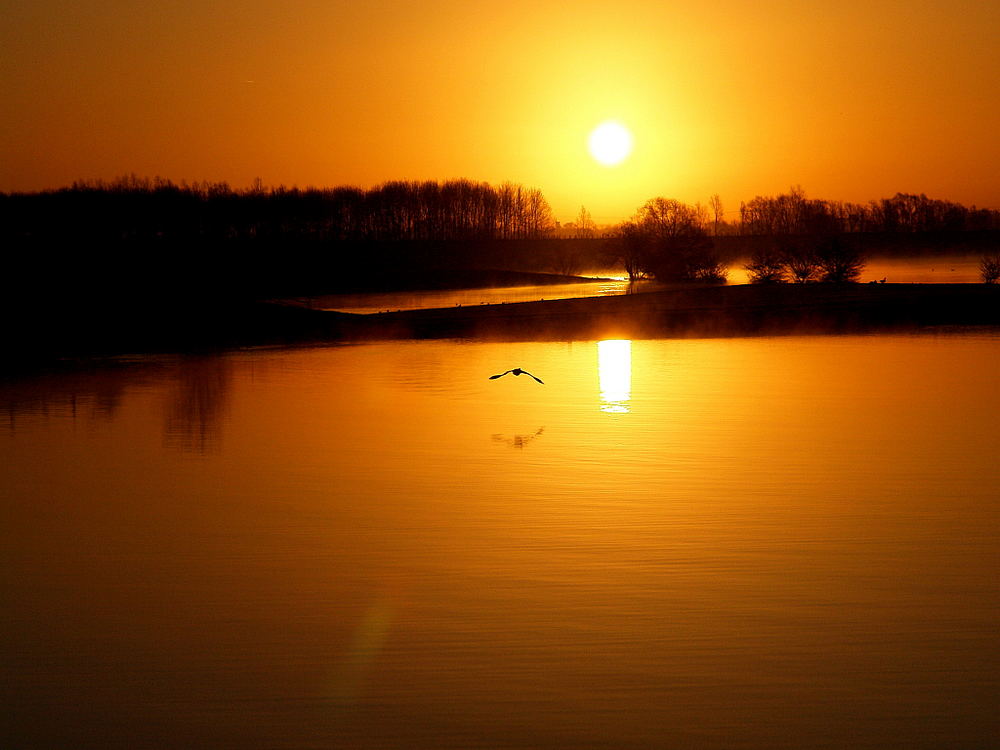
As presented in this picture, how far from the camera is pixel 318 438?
16953 mm

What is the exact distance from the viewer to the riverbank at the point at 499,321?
36.1m

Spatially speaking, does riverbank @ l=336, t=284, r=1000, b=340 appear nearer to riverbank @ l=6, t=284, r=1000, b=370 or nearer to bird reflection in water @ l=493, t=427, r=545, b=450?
riverbank @ l=6, t=284, r=1000, b=370

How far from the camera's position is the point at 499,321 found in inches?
1718

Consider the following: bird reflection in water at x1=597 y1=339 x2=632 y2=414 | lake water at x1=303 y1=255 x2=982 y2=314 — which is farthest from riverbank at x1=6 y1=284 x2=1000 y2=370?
lake water at x1=303 y1=255 x2=982 y2=314

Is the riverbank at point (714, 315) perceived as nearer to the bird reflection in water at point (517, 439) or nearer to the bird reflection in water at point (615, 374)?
the bird reflection in water at point (615, 374)

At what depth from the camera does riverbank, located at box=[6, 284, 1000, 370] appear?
36.1 m

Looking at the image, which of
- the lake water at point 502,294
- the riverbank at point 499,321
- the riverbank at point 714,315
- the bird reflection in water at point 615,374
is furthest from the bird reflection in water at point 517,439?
the lake water at point 502,294

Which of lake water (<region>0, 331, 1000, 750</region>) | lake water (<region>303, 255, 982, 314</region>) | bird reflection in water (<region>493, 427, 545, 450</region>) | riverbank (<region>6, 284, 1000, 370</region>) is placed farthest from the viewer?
lake water (<region>303, 255, 982, 314</region>)

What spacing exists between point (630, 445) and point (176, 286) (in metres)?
33.0

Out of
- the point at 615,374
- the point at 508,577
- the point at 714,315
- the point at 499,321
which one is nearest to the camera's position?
the point at 508,577

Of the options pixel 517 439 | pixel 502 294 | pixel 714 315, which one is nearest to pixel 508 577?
pixel 517 439

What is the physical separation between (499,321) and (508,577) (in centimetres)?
3442

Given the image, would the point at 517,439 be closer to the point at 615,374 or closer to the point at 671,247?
the point at 615,374

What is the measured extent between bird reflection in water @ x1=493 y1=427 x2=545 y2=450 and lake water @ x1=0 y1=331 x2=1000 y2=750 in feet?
0.26
